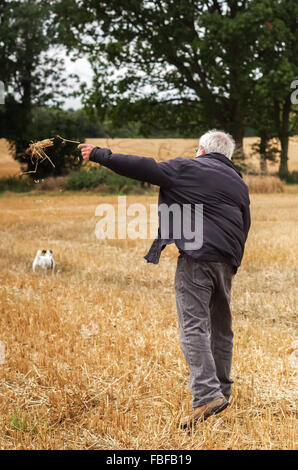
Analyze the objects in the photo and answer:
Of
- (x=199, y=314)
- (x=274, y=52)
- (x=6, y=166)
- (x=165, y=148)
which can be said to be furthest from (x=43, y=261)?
(x=6, y=166)

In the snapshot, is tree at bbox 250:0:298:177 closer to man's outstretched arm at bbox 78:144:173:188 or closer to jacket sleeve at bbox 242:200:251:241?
jacket sleeve at bbox 242:200:251:241

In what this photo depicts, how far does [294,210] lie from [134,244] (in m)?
8.20

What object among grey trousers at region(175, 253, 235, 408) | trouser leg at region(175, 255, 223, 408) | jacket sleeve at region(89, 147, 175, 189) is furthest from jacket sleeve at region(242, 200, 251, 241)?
jacket sleeve at region(89, 147, 175, 189)

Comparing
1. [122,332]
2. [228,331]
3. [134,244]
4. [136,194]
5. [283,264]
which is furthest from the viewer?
[136,194]

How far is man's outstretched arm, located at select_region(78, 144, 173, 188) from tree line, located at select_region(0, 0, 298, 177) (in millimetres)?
24817

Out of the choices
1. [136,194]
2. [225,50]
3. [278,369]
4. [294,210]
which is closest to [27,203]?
[136,194]

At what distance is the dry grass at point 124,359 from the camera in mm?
4191

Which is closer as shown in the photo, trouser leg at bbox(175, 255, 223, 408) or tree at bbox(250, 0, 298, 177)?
trouser leg at bbox(175, 255, 223, 408)

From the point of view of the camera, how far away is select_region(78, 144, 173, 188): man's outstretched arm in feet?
13.4

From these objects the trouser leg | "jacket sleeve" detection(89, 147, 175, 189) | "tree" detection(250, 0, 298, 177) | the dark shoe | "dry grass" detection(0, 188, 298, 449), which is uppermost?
"tree" detection(250, 0, 298, 177)

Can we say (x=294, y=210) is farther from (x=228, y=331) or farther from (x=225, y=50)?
(x=228, y=331)

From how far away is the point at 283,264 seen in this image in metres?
11.2

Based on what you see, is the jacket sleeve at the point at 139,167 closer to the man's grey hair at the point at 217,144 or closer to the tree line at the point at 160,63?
the man's grey hair at the point at 217,144
